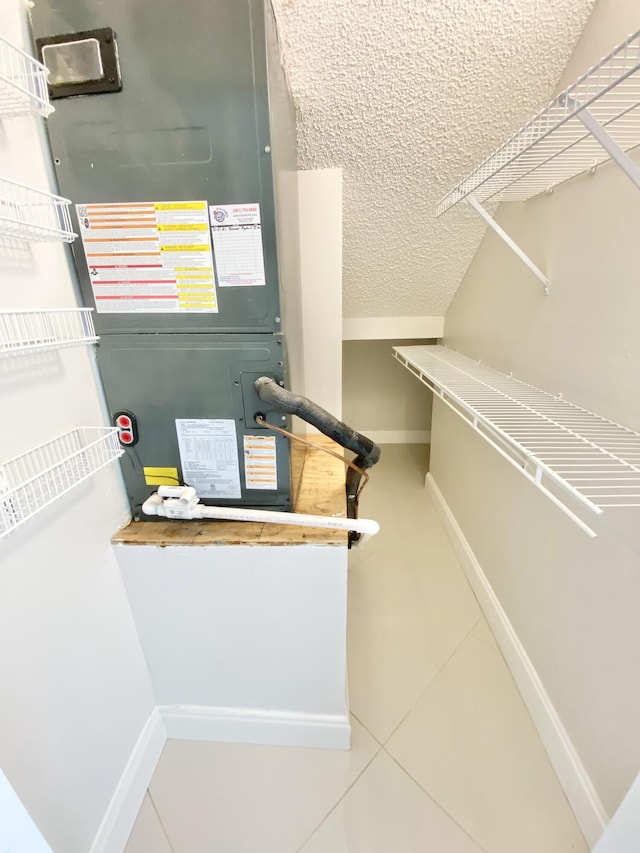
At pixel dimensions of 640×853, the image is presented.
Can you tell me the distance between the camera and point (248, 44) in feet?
2.23

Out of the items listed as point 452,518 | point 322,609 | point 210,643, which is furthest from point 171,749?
point 452,518

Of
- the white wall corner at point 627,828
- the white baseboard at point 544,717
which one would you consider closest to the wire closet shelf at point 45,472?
the white wall corner at point 627,828

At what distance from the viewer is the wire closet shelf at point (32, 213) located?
2.03ft

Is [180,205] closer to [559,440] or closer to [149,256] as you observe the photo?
[149,256]

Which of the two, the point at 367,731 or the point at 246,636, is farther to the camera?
the point at 367,731

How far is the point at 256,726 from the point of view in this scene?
116 centimetres

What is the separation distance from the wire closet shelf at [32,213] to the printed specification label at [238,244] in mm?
287

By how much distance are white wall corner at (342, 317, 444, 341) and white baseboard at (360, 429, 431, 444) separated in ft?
4.47

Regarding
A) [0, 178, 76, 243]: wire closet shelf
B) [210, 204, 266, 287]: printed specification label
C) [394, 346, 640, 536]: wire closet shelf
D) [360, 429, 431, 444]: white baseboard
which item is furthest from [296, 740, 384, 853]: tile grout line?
Answer: [360, 429, 431, 444]: white baseboard

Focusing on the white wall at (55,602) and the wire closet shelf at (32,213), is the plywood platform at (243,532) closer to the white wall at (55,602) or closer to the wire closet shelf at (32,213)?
the white wall at (55,602)

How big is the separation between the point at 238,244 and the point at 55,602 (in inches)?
34.6

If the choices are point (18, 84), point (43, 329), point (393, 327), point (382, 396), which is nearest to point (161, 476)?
point (43, 329)

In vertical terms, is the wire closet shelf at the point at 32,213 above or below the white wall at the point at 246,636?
above

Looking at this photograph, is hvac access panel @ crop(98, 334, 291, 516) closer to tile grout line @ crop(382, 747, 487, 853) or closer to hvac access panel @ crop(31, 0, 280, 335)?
hvac access panel @ crop(31, 0, 280, 335)
